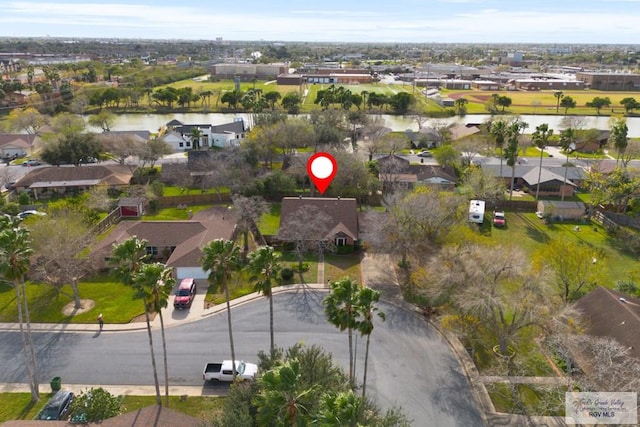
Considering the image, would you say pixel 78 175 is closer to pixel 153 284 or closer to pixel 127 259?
pixel 127 259

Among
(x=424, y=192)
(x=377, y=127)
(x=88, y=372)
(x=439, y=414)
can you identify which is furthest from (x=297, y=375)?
(x=377, y=127)

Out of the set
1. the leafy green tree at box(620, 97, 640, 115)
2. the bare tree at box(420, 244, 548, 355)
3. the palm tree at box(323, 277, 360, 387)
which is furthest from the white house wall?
the leafy green tree at box(620, 97, 640, 115)

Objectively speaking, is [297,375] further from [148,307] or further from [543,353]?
[543,353]

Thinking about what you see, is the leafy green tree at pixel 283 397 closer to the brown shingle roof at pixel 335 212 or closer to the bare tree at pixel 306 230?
the bare tree at pixel 306 230

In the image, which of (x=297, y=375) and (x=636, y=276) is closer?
(x=297, y=375)

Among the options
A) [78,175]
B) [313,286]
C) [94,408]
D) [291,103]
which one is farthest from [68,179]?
[291,103]

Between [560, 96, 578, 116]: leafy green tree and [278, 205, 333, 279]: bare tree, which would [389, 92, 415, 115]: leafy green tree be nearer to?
[560, 96, 578, 116]: leafy green tree
